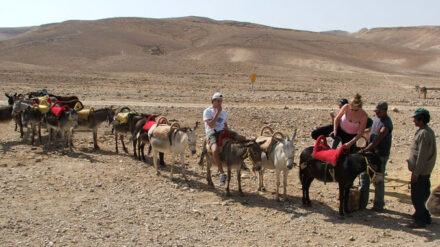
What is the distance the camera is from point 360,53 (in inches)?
3907

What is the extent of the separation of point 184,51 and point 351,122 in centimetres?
7696

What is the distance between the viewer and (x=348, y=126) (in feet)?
29.5

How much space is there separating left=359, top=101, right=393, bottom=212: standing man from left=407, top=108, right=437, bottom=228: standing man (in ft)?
2.00

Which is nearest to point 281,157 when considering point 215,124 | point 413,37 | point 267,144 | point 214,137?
point 267,144

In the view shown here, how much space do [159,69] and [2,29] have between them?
170 metres

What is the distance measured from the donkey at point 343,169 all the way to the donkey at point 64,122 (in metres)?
7.91

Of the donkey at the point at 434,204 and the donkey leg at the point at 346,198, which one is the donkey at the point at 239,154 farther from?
the donkey at the point at 434,204

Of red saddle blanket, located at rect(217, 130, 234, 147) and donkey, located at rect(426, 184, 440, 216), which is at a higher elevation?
red saddle blanket, located at rect(217, 130, 234, 147)

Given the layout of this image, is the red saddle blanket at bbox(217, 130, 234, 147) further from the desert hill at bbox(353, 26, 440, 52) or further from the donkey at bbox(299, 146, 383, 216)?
the desert hill at bbox(353, 26, 440, 52)

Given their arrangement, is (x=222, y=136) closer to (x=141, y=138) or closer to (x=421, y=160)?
(x=141, y=138)

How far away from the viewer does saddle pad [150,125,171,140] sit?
11.0 meters

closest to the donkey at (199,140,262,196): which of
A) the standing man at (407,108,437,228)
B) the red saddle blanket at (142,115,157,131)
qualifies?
the red saddle blanket at (142,115,157,131)

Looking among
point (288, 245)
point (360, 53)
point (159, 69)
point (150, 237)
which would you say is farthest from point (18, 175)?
point (360, 53)

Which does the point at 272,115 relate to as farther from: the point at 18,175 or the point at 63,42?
the point at 63,42
